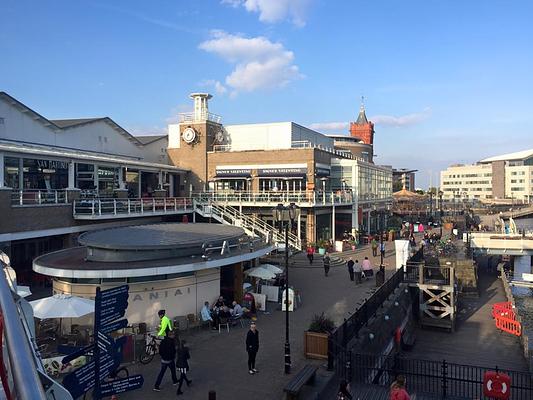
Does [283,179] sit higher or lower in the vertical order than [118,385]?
higher

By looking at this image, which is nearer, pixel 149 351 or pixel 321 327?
pixel 149 351

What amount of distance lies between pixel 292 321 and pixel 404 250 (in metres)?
12.5

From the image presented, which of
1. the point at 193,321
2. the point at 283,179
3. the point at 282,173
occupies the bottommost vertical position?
the point at 193,321

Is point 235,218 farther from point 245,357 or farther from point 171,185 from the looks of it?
point 245,357

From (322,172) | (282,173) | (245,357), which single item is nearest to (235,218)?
(282,173)

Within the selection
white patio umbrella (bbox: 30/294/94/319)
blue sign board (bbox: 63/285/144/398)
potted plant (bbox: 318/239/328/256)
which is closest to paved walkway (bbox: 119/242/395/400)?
white patio umbrella (bbox: 30/294/94/319)

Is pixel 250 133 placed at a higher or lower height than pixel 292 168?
higher

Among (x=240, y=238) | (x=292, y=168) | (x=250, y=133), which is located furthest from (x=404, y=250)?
(x=250, y=133)

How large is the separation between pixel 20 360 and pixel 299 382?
8.80 meters

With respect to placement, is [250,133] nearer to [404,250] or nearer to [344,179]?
[344,179]

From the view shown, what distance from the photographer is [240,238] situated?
66.5ft

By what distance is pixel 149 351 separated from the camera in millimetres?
13039

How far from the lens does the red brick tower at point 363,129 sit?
14412 cm

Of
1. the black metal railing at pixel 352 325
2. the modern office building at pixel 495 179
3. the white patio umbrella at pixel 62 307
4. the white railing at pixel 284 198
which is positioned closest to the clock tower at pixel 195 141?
the white railing at pixel 284 198
